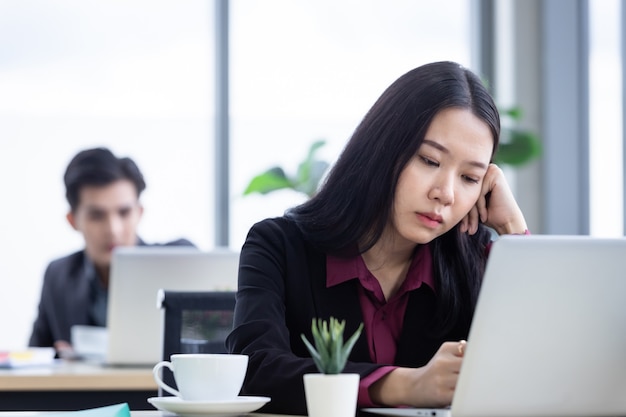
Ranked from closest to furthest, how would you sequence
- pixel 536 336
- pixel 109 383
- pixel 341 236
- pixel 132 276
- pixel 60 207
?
pixel 536 336
pixel 341 236
pixel 109 383
pixel 132 276
pixel 60 207

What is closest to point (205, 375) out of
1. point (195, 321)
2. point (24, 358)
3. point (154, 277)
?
point (195, 321)

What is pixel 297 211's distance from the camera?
1.95 meters

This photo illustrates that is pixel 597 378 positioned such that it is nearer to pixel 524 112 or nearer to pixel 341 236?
pixel 341 236

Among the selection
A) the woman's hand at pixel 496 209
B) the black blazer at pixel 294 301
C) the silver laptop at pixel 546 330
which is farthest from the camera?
the woman's hand at pixel 496 209

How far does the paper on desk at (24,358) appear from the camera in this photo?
2.99 meters

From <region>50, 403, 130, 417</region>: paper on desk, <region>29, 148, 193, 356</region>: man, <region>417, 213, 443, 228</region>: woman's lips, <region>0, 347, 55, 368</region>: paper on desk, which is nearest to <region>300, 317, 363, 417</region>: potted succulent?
<region>50, 403, 130, 417</region>: paper on desk

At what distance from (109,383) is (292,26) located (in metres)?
2.58

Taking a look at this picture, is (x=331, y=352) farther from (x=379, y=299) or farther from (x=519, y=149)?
(x=519, y=149)

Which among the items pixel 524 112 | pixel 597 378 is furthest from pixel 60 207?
pixel 597 378

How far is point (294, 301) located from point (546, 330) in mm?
630

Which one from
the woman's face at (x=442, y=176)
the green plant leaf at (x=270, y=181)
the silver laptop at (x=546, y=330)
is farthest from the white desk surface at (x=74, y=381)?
the green plant leaf at (x=270, y=181)

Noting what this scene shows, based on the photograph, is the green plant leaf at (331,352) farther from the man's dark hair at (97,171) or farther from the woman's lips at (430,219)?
the man's dark hair at (97,171)

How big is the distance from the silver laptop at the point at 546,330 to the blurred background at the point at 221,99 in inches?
126

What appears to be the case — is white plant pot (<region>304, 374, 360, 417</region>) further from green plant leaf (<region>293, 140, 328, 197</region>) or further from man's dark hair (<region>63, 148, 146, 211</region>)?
green plant leaf (<region>293, 140, 328, 197</region>)
